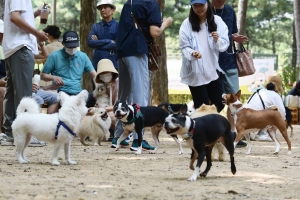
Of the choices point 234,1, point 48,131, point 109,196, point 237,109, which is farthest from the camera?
point 234,1

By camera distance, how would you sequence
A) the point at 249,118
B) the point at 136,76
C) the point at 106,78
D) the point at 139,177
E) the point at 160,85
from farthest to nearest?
the point at 160,85 → the point at 106,78 → the point at 249,118 → the point at 136,76 → the point at 139,177

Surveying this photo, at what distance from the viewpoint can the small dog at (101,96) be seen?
41.8 ft

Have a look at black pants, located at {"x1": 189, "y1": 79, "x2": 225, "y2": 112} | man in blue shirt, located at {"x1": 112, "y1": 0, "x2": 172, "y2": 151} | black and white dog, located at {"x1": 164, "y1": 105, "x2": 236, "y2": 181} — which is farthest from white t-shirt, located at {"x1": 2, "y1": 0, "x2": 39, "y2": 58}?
black and white dog, located at {"x1": 164, "y1": 105, "x2": 236, "y2": 181}

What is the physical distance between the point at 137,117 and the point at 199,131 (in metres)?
2.83

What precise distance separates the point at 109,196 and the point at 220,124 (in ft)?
6.25

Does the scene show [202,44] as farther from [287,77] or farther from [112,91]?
[287,77]

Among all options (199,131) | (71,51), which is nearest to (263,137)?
(71,51)

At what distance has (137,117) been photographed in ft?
32.7

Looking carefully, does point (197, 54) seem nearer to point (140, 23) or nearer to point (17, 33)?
point (140, 23)

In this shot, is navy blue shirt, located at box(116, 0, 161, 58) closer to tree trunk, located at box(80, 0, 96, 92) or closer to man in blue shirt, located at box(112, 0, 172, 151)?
man in blue shirt, located at box(112, 0, 172, 151)

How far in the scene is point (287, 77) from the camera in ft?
87.7

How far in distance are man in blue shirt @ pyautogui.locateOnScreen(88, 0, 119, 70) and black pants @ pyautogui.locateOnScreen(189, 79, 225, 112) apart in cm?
302

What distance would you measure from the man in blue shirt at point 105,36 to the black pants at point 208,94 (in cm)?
302

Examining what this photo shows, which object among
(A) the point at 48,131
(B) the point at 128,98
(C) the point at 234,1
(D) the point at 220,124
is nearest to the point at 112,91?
(B) the point at 128,98
